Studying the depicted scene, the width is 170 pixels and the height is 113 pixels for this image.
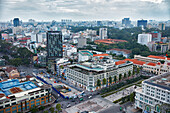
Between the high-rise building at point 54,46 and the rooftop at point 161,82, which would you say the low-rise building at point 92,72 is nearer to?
the rooftop at point 161,82

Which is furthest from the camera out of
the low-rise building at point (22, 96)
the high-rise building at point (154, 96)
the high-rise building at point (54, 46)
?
the high-rise building at point (54, 46)

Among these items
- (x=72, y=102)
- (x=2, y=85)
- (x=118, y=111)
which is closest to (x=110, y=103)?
(x=118, y=111)

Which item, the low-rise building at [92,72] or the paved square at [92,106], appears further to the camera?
the low-rise building at [92,72]

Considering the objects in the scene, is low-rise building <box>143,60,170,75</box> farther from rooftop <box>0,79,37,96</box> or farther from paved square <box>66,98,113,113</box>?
rooftop <box>0,79,37,96</box>

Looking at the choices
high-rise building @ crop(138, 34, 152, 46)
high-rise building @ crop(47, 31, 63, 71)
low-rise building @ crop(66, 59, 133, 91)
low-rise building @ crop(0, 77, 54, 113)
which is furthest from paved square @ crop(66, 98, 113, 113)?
high-rise building @ crop(138, 34, 152, 46)

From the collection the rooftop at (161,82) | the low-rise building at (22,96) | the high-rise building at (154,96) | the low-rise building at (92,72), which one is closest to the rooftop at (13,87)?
the low-rise building at (22,96)

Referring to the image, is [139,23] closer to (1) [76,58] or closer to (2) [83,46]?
(2) [83,46]

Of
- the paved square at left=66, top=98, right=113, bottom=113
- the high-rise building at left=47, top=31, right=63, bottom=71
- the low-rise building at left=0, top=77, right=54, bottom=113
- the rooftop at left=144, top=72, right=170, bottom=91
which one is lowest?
the paved square at left=66, top=98, right=113, bottom=113

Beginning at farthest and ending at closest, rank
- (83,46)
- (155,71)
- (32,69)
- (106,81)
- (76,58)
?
(83,46) < (76,58) < (32,69) < (155,71) < (106,81)

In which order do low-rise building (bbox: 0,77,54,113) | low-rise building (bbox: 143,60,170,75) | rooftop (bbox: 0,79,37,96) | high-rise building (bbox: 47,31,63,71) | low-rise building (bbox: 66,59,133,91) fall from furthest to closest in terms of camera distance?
high-rise building (bbox: 47,31,63,71) → low-rise building (bbox: 143,60,170,75) → low-rise building (bbox: 66,59,133,91) → rooftop (bbox: 0,79,37,96) → low-rise building (bbox: 0,77,54,113)
